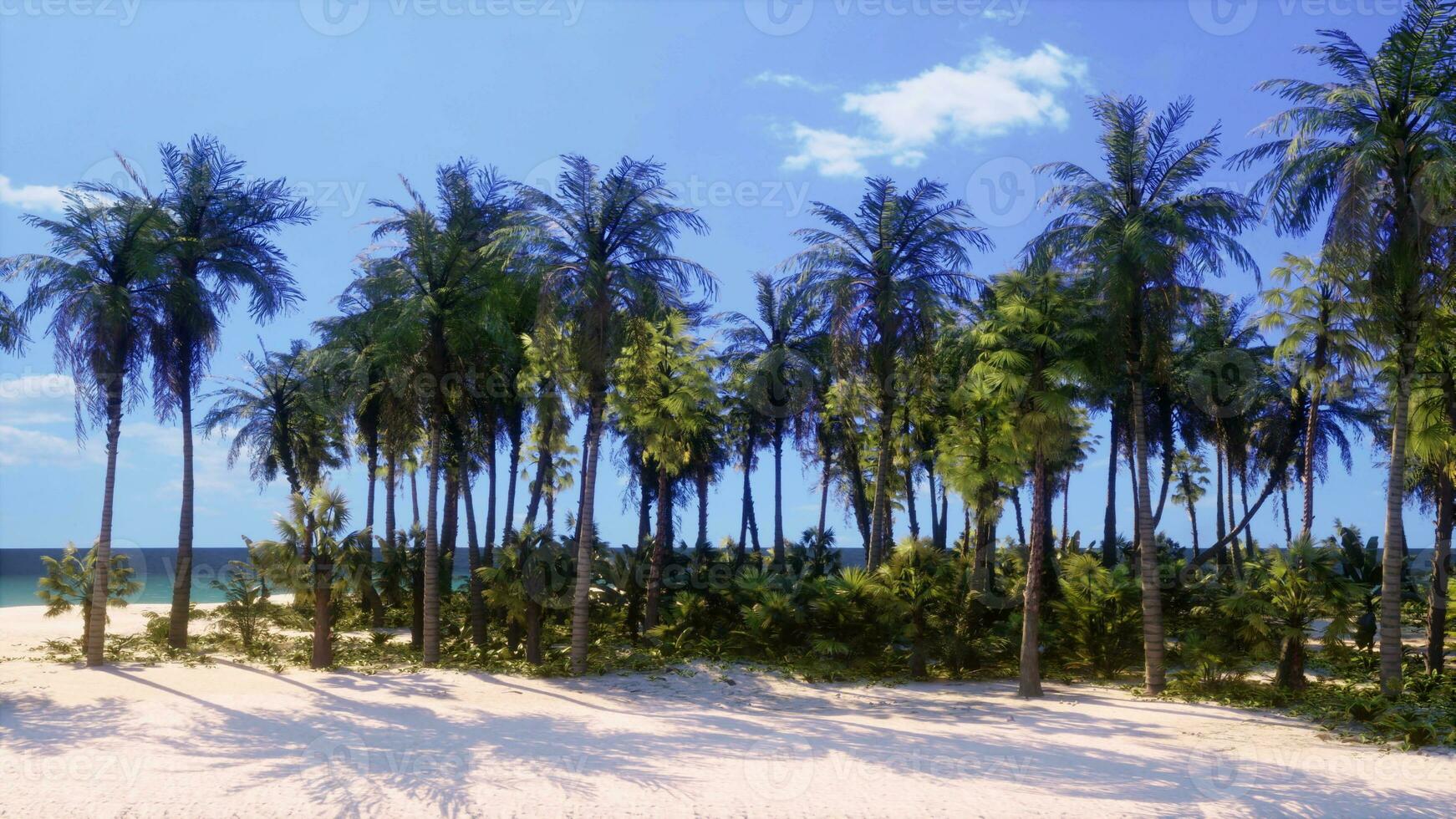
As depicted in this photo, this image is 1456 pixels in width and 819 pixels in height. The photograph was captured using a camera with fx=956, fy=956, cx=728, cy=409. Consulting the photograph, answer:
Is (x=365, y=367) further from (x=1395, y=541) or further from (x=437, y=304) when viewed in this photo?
(x=1395, y=541)

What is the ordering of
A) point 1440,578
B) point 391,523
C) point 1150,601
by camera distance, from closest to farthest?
1. point 1150,601
2. point 1440,578
3. point 391,523

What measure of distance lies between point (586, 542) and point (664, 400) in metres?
5.09

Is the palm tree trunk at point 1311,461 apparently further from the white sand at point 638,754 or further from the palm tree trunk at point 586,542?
the palm tree trunk at point 586,542

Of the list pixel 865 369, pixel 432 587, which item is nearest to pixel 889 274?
pixel 865 369

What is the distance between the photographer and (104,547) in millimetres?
22859

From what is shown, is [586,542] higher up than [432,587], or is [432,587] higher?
[586,542]

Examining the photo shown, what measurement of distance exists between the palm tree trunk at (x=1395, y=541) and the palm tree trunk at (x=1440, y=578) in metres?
2.47

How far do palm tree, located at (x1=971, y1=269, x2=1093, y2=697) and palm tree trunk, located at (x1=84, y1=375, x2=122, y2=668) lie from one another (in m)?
20.5

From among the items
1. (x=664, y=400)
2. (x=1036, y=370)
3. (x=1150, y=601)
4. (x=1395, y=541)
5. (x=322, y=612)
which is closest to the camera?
(x=1395, y=541)

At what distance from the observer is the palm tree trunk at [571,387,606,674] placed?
74.1ft

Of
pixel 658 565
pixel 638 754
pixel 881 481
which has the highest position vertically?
pixel 881 481

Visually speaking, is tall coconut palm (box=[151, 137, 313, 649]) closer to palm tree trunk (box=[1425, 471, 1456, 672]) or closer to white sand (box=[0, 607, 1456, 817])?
white sand (box=[0, 607, 1456, 817])

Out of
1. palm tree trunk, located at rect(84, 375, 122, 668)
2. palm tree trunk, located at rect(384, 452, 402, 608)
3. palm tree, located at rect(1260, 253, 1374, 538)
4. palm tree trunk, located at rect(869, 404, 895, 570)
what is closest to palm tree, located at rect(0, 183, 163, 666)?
palm tree trunk, located at rect(84, 375, 122, 668)

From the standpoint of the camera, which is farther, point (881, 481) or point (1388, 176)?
point (881, 481)
